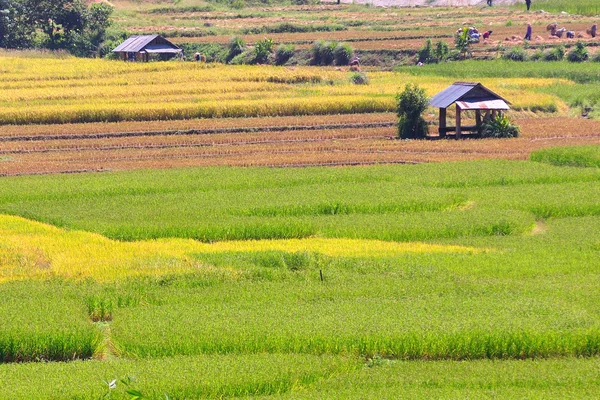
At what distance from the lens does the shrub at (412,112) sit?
4309 centimetres

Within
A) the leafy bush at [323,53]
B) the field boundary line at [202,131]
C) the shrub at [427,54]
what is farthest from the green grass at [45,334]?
the leafy bush at [323,53]

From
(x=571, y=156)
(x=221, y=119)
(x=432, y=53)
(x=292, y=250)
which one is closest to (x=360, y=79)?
(x=432, y=53)

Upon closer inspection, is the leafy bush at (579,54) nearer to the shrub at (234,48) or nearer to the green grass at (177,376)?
the shrub at (234,48)

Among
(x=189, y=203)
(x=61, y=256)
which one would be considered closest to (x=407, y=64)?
(x=189, y=203)

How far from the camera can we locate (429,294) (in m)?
19.8

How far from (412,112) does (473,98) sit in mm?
2629

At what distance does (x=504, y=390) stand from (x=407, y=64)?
60.4 meters

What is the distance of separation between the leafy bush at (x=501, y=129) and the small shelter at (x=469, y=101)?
A: 593 millimetres

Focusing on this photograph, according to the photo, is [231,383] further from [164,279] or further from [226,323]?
[164,279]

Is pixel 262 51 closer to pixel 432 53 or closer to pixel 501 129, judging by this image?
pixel 432 53

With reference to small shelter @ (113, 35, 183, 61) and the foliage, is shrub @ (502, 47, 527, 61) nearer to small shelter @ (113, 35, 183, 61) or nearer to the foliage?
the foliage

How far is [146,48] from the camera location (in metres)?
76.4

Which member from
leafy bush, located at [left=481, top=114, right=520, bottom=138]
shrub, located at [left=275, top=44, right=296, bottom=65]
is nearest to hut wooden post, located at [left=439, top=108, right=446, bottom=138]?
leafy bush, located at [left=481, top=114, right=520, bottom=138]

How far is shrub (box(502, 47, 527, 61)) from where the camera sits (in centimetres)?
6994
